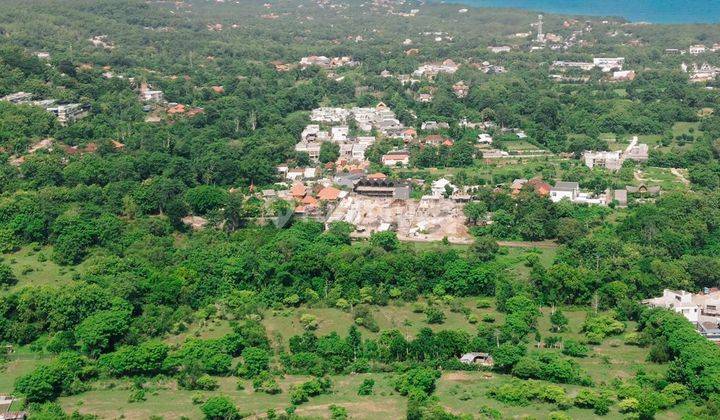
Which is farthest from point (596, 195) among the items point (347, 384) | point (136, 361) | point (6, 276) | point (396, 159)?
point (6, 276)

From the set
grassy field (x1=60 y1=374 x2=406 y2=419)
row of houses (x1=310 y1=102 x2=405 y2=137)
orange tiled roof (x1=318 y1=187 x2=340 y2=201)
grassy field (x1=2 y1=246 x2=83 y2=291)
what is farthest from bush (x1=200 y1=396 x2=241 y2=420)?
row of houses (x1=310 y1=102 x2=405 y2=137)

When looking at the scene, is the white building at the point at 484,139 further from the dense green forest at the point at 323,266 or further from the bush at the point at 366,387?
the bush at the point at 366,387

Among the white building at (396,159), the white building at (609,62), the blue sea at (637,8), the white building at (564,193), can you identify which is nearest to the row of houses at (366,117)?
the white building at (396,159)

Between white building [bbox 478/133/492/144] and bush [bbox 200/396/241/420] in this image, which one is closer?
bush [bbox 200/396/241/420]

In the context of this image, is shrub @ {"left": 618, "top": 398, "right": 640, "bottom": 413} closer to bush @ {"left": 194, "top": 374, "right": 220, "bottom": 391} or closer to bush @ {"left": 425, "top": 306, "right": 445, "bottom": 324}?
bush @ {"left": 425, "top": 306, "right": 445, "bottom": 324}

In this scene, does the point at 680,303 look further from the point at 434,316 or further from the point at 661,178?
the point at 661,178

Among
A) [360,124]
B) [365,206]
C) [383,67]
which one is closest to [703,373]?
[365,206]
